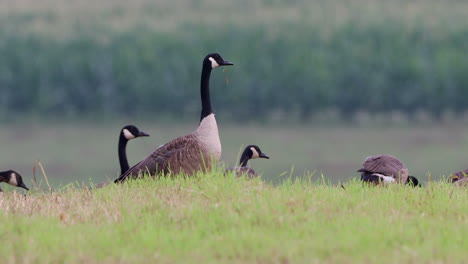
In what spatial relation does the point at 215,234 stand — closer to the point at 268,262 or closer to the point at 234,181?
the point at 268,262

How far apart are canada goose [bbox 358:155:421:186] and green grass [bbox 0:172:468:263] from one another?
661mm

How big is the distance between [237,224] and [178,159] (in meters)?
2.40

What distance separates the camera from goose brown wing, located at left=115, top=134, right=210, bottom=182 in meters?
10.1

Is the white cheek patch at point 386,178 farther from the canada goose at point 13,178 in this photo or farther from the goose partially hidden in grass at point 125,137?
the canada goose at point 13,178

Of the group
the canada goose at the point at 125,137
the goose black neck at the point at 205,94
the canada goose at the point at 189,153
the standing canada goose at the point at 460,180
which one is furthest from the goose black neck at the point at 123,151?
the standing canada goose at the point at 460,180

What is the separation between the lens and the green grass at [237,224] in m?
7.04

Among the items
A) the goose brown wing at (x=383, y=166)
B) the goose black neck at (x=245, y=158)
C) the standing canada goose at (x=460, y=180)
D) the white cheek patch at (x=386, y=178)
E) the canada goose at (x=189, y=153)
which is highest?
the canada goose at (x=189, y=153)

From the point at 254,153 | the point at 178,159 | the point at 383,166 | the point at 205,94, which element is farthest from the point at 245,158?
the point at 178,159

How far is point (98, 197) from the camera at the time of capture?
9391mm

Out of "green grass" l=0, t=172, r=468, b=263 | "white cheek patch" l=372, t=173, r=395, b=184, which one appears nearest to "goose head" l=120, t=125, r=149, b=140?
"green grass" l=0, t=172, r=468, b=263

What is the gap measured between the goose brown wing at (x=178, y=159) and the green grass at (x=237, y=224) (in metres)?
0.42

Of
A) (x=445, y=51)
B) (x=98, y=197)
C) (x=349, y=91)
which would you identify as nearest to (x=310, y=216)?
(x=98, y=197)

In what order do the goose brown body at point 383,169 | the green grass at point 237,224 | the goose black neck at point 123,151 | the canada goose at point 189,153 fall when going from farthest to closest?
the goose black neck at point 123,151 < the goose brown body at point 383,169 < the canada goose at point 189,153 < the green grass at point 237,224

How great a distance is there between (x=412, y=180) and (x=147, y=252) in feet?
15.9
